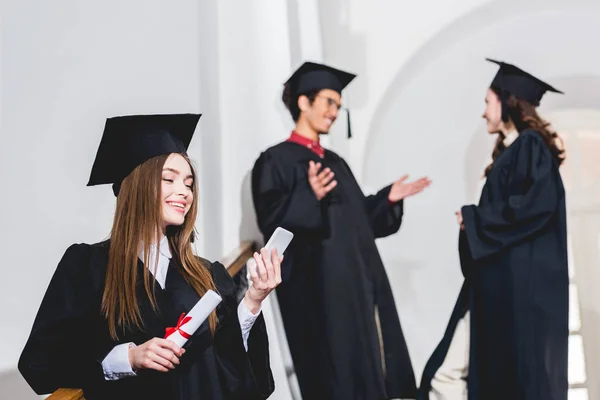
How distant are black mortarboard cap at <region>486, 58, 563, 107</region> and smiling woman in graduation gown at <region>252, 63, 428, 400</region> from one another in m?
0.56

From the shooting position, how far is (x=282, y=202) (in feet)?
12.8

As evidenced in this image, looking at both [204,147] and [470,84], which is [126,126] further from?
[470,84]

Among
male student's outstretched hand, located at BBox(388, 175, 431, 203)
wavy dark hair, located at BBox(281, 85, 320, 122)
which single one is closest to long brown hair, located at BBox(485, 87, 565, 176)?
male student's outstretched hand, located at BBox(388, 175, 431, 203)

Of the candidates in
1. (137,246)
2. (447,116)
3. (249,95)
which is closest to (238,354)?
(137,246)

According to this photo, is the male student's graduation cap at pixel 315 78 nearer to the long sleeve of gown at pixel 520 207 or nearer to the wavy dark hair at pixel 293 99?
the wavy dark hair at pixel 293 99

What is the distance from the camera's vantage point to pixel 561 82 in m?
5.25

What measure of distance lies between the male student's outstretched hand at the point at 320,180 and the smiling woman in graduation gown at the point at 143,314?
145 centimetres

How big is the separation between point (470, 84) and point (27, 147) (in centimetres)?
275

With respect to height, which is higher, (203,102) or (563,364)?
(203,102)

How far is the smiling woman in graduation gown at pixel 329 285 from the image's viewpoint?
3836mm

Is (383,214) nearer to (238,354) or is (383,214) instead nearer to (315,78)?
(315,78)

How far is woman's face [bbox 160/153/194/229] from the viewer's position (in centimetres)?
225

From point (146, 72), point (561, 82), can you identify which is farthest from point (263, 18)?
point (561, 82)

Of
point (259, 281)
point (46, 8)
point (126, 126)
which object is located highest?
point (46, 8)
